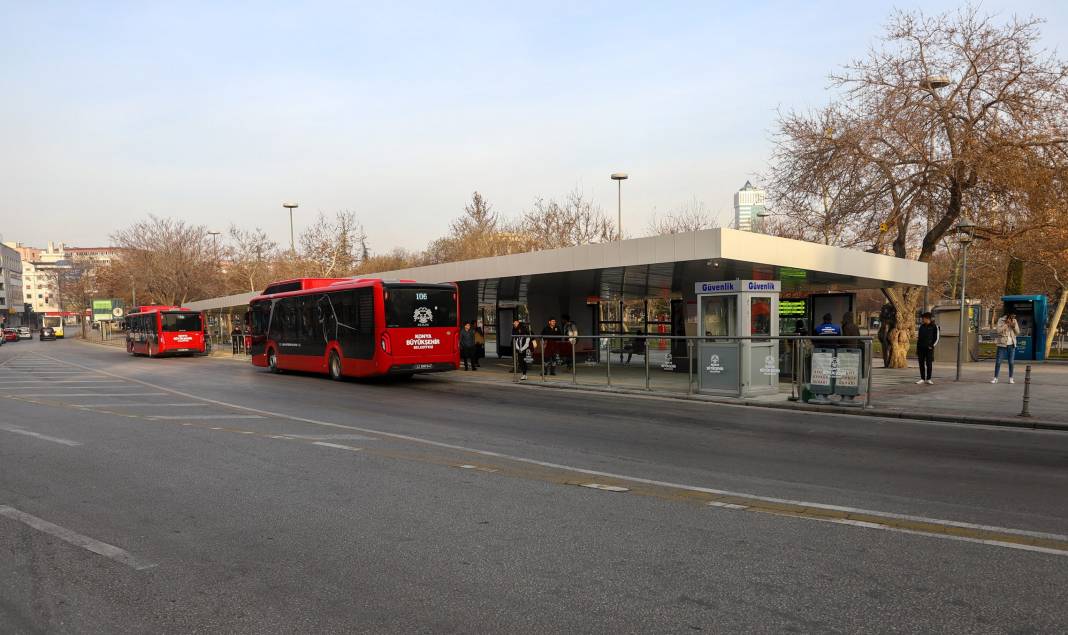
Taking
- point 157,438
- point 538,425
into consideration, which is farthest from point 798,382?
point 157,438

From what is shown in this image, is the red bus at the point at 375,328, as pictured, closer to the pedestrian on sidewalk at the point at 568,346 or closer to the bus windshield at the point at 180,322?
the pedestrian on sidewalk at the point at 568,346

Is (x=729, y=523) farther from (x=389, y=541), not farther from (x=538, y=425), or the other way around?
(x=538, y=425)

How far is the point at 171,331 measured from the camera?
38.1 meters

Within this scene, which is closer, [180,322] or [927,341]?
[927,341]

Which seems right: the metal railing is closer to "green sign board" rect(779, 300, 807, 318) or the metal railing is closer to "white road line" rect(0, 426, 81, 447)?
"green sign board" rect(779, 300, 807, 318)

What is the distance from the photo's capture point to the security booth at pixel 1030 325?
83.3ft

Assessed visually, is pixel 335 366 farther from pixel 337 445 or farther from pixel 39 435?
pixel 337 445

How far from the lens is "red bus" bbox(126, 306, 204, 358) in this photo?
3794 centimetres

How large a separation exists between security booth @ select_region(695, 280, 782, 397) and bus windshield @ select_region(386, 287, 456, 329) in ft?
23.8

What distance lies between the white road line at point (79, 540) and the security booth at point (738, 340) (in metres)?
12.0

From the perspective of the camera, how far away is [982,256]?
39.2 meters

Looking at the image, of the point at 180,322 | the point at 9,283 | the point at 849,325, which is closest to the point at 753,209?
the point at 849,325

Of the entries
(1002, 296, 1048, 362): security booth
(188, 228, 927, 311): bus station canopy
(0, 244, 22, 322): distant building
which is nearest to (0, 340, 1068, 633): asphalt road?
(188, 228, 927, 311): bus station canopy

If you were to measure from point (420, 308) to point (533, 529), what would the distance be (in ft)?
46.7
